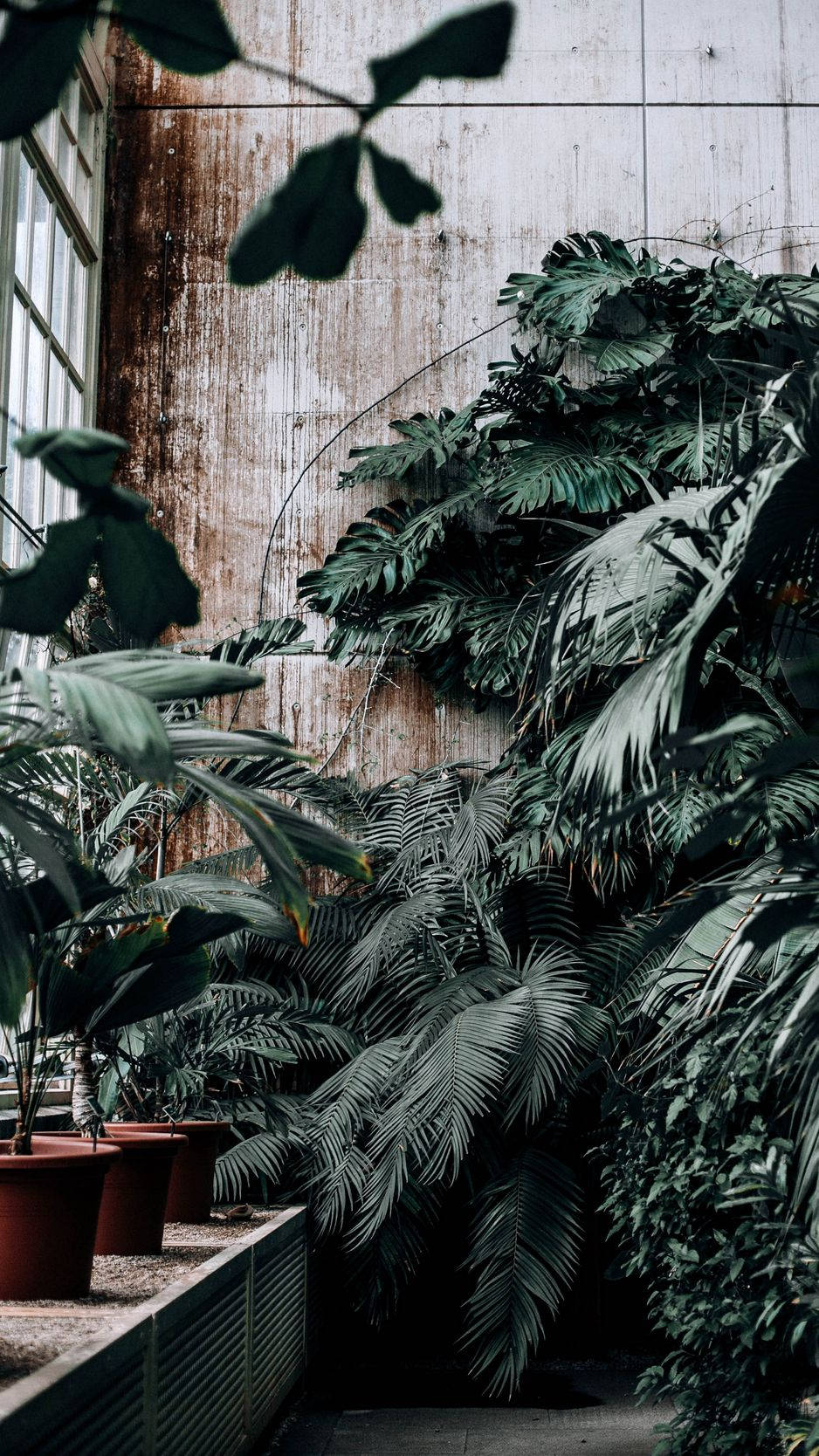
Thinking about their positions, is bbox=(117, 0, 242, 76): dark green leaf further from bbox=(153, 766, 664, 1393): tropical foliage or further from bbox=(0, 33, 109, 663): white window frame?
bbox=(0, 33, 109, 663): white window frame

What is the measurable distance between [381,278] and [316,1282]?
4.19 meters

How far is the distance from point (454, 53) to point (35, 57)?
0.51 feet

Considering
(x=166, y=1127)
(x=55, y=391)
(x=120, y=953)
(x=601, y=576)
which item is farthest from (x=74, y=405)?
(x=120, y=953)

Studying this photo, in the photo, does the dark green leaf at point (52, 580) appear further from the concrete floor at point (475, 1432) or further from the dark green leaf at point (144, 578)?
the concrete floor at point (475, 1432)

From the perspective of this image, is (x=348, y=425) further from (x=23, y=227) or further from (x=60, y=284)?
(x=23, y=227)

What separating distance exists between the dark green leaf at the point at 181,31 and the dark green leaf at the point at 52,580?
0.18m

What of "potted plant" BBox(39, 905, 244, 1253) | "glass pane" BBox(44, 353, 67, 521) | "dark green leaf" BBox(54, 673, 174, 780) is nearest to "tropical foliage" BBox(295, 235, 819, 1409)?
"potted plant" BBox(39, 905, 244, 1253)

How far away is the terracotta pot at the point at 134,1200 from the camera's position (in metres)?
3.07

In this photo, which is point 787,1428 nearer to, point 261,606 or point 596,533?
point 596,533

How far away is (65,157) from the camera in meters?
5.78

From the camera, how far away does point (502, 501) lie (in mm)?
5637

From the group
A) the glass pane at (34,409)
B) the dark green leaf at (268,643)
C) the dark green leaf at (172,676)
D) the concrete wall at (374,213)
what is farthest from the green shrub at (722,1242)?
the concrete wall at (374,213)

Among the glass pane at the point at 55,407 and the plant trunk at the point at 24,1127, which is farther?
the glass pane at the point at 55,407

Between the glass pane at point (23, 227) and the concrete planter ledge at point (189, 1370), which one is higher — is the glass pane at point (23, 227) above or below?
above
